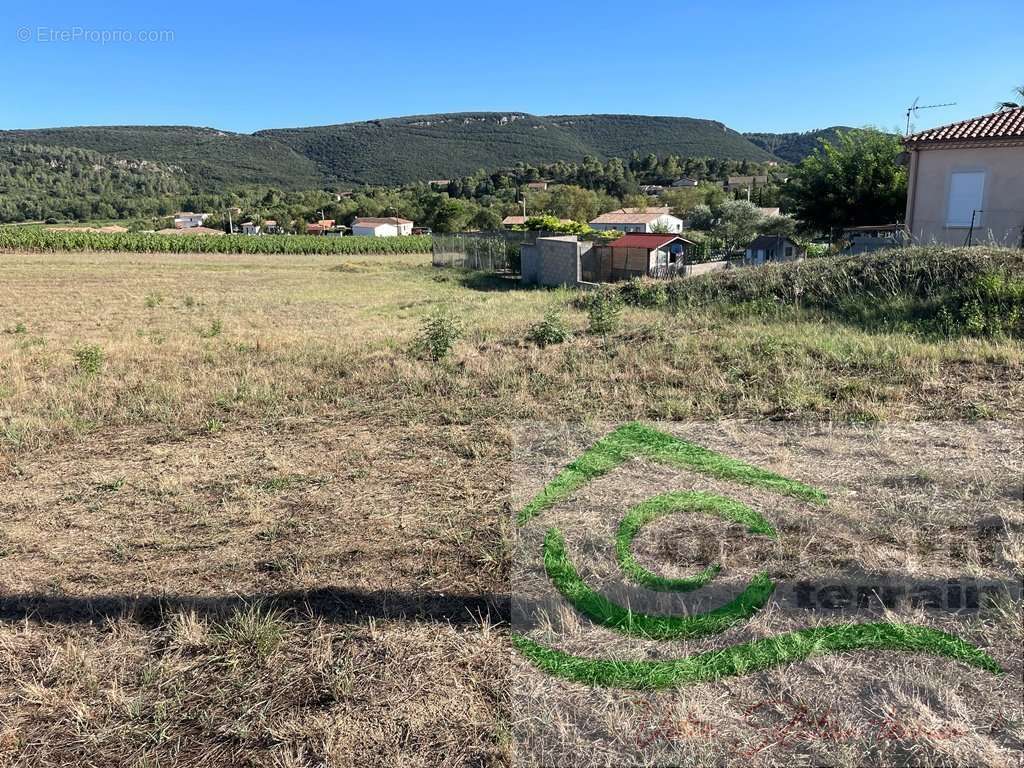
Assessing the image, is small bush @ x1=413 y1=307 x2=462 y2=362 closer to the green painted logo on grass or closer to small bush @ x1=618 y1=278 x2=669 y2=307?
small bush @ x1=618 y1=278 x2=669 y2=307


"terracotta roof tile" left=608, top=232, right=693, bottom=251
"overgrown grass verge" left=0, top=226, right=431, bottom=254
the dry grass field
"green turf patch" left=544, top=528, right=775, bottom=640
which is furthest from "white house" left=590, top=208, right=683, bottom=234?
"green turf patch" left=544, top=528, right=775, bottom=640

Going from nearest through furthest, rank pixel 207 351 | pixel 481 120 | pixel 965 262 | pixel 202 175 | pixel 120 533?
pixel 120 533
pixel 965 262
pixel 207 351
pixel 202 175
pixel 481 120

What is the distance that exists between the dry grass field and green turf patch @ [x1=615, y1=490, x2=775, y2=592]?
0.14 m

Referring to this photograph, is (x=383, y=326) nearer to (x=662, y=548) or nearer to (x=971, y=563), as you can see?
(x=662, y=548)

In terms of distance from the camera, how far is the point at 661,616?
319 cm

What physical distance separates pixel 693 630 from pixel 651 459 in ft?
7.79

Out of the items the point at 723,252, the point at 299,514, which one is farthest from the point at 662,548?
the point at 723,252

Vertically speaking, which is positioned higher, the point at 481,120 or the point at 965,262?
the point at 481,120

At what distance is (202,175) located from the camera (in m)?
140

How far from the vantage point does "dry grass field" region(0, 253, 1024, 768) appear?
2.57m

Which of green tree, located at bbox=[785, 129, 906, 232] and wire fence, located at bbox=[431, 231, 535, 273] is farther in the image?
wire fence, located at bbox=[431, 231, 535, 273]

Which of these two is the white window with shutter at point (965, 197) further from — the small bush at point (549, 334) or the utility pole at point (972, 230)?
the small bush at point (549, 334)

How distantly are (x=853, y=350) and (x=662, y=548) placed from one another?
5574 millimetres

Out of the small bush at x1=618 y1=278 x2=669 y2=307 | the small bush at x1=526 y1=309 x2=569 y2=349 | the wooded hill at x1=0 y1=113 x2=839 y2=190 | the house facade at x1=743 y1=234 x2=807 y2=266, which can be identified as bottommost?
the small bush at x1=526 y1=309 x2=569 y2=349
